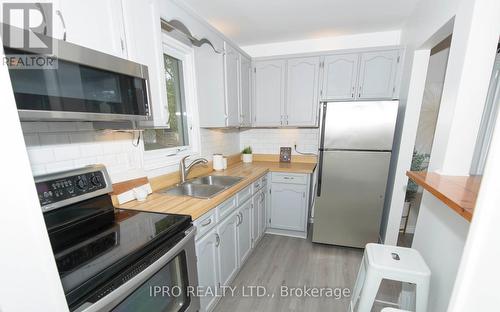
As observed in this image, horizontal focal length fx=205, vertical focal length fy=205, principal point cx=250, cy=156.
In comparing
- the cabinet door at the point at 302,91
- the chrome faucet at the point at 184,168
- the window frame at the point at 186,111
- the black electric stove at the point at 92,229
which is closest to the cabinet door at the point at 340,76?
the cabinet door at the point at 302,91

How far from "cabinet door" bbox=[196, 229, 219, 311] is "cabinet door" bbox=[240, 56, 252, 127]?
5.05ft

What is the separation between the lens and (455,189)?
0.97m

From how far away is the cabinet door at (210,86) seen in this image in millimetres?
2168

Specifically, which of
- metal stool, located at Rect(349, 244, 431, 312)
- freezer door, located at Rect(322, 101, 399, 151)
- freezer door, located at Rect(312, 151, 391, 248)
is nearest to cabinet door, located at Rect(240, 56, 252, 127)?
freezer door, located at Rect(322, 101, 399, 151)

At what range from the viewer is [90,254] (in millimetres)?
803

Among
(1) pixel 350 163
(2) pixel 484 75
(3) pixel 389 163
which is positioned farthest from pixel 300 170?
(2) pixel 484 75

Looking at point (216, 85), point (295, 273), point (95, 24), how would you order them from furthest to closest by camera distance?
point (216, 85) < point (295, 273) < point (95, 24)

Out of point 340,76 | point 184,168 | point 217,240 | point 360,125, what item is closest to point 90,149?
point 184,168

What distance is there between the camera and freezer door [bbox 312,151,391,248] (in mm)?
2217

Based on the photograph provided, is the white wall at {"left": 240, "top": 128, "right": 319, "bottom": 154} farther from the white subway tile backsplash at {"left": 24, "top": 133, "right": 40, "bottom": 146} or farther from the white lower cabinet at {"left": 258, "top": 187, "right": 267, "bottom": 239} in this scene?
the white subway tile backsplash at {"left": 24, "top": 133, "right": 40, "bottom": 146}

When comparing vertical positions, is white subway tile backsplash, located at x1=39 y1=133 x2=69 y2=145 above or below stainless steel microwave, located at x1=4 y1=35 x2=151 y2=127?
→ below

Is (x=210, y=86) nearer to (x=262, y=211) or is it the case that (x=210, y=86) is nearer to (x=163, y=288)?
(x=262, y=211)

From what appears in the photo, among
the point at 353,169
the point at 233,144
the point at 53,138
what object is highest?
the point at 53,138

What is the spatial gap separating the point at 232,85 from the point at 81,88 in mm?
1711
